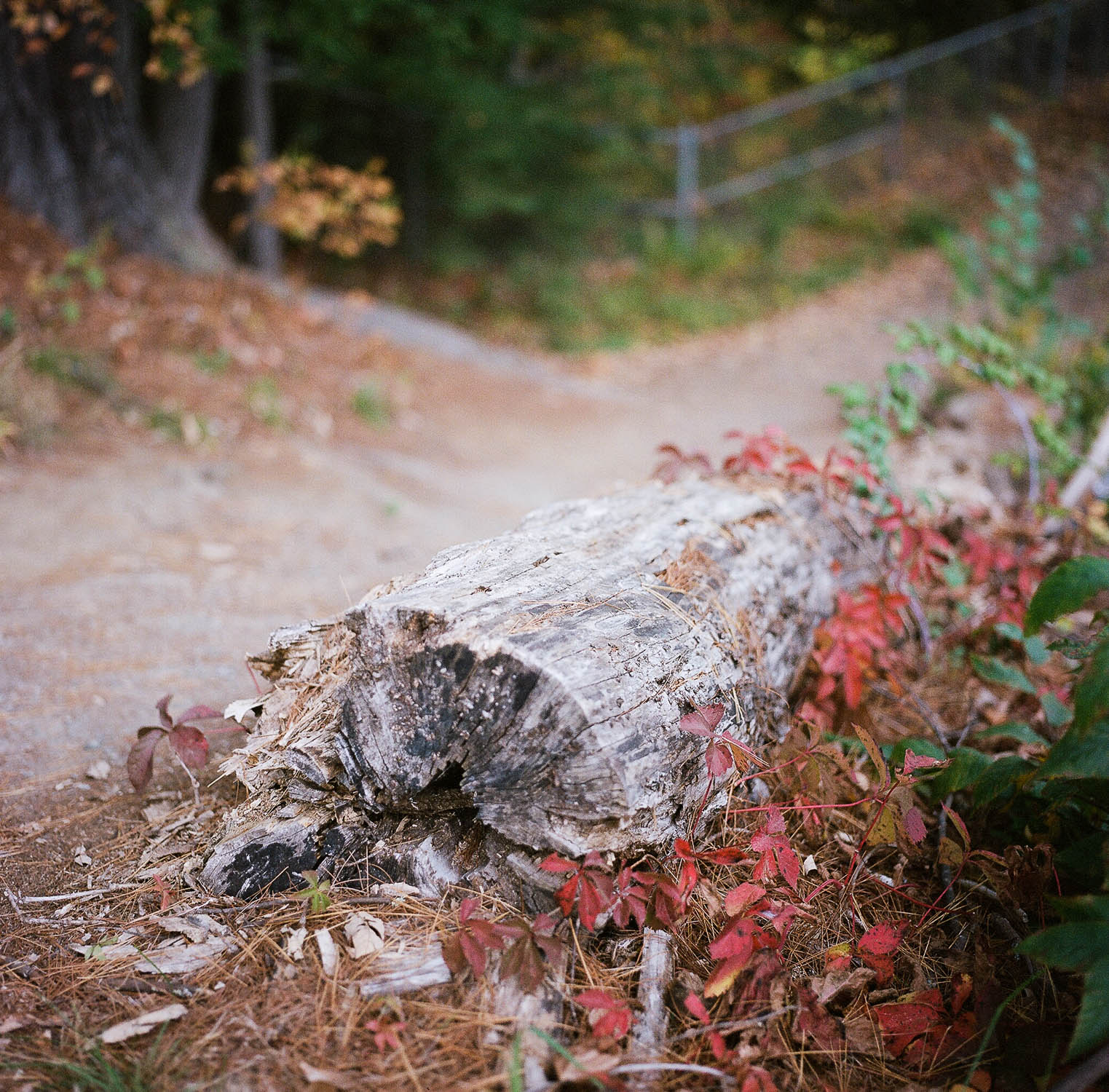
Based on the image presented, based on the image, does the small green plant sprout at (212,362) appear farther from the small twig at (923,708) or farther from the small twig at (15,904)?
the small twig at (923,708)

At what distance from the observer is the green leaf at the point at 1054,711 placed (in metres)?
2.43

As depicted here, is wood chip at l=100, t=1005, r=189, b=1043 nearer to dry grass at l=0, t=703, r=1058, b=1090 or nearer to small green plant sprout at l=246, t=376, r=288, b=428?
dry grass at l=0, t=703, r=1058, b=1090

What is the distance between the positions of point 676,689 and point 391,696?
639 mm

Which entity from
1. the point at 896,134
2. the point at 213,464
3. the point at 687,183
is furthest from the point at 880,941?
the point at 896,134

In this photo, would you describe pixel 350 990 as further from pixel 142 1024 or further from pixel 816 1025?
pixel 816 1025

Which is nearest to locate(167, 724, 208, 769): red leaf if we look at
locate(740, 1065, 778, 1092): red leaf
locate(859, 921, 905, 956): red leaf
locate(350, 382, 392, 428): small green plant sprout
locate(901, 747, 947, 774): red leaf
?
locate(740, 1065, 778, 1092): red leaf

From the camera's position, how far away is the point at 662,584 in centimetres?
212

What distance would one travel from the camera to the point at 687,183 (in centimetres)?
1045

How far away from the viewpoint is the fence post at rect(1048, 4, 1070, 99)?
39.5 ft

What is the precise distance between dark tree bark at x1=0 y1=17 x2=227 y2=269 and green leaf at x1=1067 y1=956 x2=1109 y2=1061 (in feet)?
22.0

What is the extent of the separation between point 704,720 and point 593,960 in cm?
56

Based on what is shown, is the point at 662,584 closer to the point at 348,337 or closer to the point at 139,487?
the point at 139,487

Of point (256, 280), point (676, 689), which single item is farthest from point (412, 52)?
point (676, 689)

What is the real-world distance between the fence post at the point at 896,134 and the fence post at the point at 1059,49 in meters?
2.84
